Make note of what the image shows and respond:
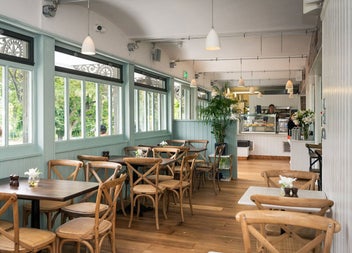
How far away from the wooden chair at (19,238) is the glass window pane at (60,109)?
2007 millimetres

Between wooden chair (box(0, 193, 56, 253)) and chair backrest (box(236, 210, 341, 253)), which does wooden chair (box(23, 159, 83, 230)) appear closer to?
wooden chair (box(0, 193, 56, 253))

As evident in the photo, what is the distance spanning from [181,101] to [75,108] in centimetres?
527

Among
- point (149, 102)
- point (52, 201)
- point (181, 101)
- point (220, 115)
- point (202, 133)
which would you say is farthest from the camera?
point (181, 101)

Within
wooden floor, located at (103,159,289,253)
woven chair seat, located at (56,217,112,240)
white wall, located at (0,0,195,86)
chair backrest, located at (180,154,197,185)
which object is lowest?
wooden floor, located at (103,159,289,253)

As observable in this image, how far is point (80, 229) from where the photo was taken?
9.79ft

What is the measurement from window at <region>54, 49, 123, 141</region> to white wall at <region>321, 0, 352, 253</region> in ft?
11.3

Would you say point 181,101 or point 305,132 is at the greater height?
point 181,101

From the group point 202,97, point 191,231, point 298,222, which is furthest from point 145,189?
point 202,97

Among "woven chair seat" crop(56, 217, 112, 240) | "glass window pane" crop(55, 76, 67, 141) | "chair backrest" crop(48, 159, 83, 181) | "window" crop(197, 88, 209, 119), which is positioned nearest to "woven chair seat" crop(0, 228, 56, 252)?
"woven chair seat" crop(56, 217, 112, 240)

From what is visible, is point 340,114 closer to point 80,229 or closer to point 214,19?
point 80,229

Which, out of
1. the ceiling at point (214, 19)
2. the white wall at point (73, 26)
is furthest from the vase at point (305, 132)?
the white wall at point (73, 26)

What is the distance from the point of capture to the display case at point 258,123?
1204 cm

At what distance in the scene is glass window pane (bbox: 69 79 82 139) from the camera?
197 inches

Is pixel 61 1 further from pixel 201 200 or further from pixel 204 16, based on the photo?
pixel 201 200
